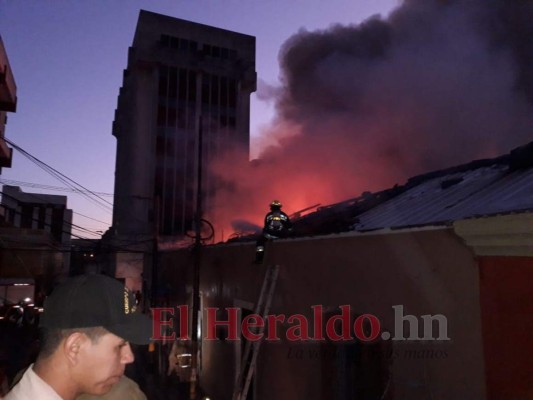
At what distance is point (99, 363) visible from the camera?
5.93 ft

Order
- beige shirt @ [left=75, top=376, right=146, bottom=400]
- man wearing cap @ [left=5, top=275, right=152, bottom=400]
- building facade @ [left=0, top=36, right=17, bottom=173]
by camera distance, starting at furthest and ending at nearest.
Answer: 1. building facade @ [left=0, top=36, right=17, bottom=173]
2. beige shirt @ [left=75, top=376, right=146, bottom=400]
3. man wearing cap @ [left=5, top=275, right=152, bottom=400]

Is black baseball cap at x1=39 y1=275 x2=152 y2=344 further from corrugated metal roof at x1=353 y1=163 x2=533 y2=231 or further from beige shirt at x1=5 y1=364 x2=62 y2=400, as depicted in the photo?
corrugated metal roof at x1=353 y1=163 x2=533 y2=231

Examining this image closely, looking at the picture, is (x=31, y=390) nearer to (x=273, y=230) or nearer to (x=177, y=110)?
(x=273, y=230)

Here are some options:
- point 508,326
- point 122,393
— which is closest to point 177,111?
point 508,326

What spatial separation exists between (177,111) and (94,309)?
112ft

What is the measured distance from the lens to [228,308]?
981 centimetres

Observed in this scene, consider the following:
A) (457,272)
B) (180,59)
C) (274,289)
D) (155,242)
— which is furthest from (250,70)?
(457,272)

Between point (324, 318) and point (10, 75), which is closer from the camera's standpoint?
point (324, 318)

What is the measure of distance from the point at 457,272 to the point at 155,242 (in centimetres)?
1322

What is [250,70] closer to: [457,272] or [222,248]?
[222,248]

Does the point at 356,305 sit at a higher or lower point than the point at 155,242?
lower

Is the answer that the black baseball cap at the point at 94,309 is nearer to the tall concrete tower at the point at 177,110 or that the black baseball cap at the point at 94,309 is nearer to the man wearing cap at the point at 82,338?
the man wearing cap at the point at 82,338

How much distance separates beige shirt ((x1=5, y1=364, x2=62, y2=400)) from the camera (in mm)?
1600

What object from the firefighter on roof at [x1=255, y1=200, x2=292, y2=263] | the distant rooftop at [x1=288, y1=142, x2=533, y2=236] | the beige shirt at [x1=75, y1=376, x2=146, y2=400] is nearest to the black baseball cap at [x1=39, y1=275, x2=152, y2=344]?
the beige shirt at [x1=75, y1=376, x2=146, y2=400]
